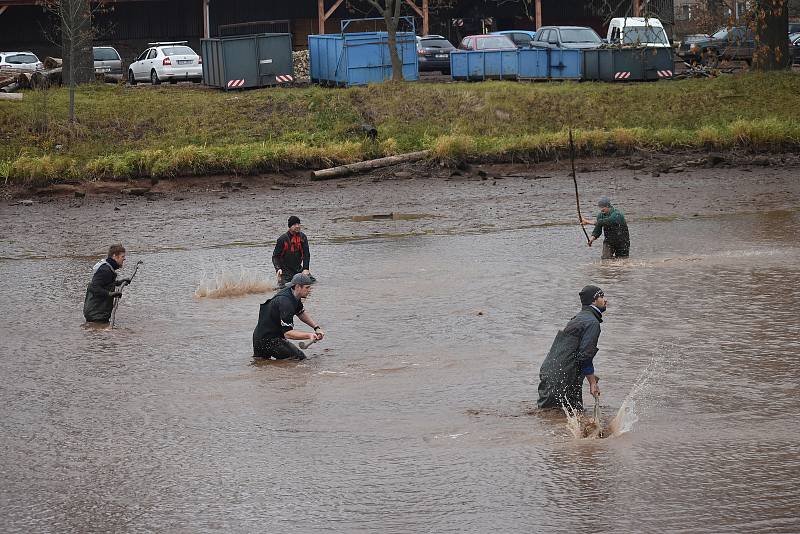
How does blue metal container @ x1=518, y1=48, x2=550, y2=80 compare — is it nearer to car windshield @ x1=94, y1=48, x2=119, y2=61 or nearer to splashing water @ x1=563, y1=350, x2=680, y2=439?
car windshield @ x1=94, y1=48, x2=119, y2=61

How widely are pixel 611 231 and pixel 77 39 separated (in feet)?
70.7

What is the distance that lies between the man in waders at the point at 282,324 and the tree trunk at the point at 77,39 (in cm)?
1973

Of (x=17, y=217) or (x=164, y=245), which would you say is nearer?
(x=164, y=245)

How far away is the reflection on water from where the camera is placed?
29.5 feet

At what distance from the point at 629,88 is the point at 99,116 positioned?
14.7m

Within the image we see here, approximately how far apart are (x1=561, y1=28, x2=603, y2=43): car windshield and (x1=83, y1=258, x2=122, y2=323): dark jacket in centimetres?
2605

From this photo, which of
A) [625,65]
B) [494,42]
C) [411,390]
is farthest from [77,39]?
[411,390]

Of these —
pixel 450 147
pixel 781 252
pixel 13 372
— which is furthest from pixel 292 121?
pixel 13 372

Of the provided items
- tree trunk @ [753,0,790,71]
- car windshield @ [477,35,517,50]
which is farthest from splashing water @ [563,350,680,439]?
car windshield @ [477,35,517,50]

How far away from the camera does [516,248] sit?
21.2 m

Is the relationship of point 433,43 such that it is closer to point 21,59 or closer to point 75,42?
point 75,42

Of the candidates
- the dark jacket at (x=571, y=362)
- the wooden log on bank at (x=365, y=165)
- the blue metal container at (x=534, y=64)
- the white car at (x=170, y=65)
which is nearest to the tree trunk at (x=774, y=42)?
the blue metal container at (x=534, y=64)

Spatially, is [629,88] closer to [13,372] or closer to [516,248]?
[516,248]

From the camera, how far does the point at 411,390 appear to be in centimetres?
1212
